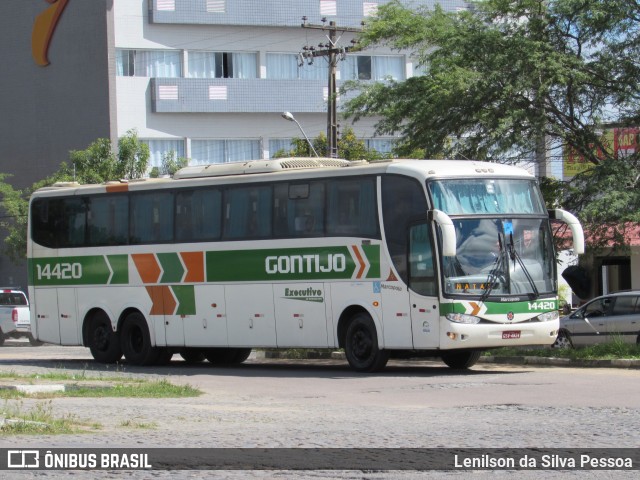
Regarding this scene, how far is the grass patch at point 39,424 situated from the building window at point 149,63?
41528 mm

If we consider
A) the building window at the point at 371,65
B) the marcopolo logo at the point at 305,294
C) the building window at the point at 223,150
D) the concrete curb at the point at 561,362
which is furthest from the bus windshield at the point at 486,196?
the building window at the point at 371,65

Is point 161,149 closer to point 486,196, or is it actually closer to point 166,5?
point 166,5

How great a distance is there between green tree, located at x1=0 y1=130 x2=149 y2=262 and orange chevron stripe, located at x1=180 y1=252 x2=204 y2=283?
78.9 ft

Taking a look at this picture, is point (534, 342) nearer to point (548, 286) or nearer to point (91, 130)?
point (548, 286)

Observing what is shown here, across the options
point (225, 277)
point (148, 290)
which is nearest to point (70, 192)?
point (148, 290)

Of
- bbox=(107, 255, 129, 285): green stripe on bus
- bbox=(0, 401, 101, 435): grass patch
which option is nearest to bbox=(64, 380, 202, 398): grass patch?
bbox=(0, 401, 101, 435): grass patch

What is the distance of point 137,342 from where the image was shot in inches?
1018

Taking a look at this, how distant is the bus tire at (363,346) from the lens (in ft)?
70.4

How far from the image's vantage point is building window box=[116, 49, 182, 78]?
53688mm

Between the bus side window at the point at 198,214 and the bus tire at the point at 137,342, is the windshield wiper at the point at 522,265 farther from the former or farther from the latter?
the bus tire at the point at 137,342

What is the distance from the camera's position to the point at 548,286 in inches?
835

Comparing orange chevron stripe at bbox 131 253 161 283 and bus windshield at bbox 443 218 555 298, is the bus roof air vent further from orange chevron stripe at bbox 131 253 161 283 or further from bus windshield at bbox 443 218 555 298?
bus windshield at bbox 443 218 555 298

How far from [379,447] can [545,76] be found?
1620cm

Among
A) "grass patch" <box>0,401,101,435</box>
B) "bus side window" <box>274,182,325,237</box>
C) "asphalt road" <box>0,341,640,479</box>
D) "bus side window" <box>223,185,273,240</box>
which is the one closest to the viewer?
"asphalt road" <box>0,341,640,479</box>
